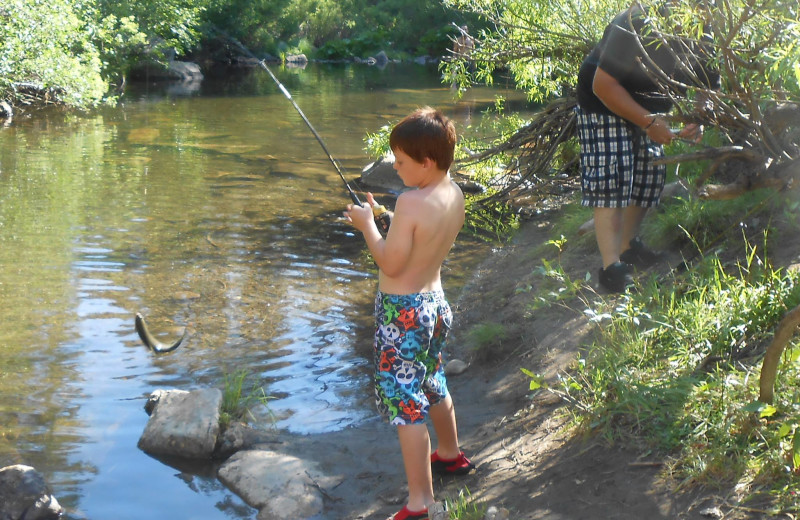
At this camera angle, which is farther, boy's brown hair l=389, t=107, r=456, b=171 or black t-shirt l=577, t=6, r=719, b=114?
black t-shirt l=577, t=6, r=719, b=114

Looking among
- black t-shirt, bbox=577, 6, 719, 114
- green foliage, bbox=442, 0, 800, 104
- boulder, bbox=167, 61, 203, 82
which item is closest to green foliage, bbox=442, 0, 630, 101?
green foliage, bbox=442, 0, 800, 104

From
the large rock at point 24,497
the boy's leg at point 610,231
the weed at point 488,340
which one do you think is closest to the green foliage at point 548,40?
the boy's leg at point 610,231

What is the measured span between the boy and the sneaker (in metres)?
0.31

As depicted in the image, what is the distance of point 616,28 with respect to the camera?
3.86 metres

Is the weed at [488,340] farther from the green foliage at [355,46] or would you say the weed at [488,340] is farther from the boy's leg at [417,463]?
the green foliage at [355,46]

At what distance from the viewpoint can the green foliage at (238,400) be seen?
13.4 feet

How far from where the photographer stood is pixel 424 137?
2.90 m

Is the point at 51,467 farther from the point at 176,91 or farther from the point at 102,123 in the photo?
the point at 176,91

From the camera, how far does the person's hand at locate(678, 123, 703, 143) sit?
3.91 meters

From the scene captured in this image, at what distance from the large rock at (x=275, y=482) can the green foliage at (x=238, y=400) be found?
35 centimetres

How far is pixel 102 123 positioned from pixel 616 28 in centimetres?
1294

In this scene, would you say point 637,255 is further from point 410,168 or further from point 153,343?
point 153,343

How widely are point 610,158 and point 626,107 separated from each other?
29cm

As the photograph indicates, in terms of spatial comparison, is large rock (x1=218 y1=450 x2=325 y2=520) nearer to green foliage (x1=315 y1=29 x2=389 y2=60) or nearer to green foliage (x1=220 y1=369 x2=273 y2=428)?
green foliage (x1=220 y1=369 x2=273 y2=428)
